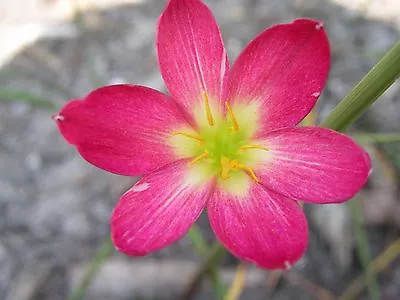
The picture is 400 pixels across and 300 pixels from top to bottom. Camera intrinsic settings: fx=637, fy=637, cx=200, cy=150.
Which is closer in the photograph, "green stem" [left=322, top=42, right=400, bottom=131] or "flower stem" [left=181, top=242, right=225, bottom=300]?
"green stem" [left=322, top=42, right=400, bottom=131]

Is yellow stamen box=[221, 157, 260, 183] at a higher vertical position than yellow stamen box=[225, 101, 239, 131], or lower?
lower

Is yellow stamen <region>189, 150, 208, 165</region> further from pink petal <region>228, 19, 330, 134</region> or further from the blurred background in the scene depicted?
the blurred background

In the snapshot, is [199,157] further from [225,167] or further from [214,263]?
[214,263]

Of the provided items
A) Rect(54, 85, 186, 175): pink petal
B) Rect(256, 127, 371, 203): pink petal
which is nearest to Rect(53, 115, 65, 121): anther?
Rect(54, 85, 186, 175): pink petal

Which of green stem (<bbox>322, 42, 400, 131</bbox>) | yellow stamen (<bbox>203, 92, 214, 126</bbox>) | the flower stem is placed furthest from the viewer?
the flower stem

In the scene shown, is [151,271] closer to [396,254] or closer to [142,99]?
[396,254]

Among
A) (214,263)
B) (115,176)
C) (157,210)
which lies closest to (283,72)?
(157,210)
